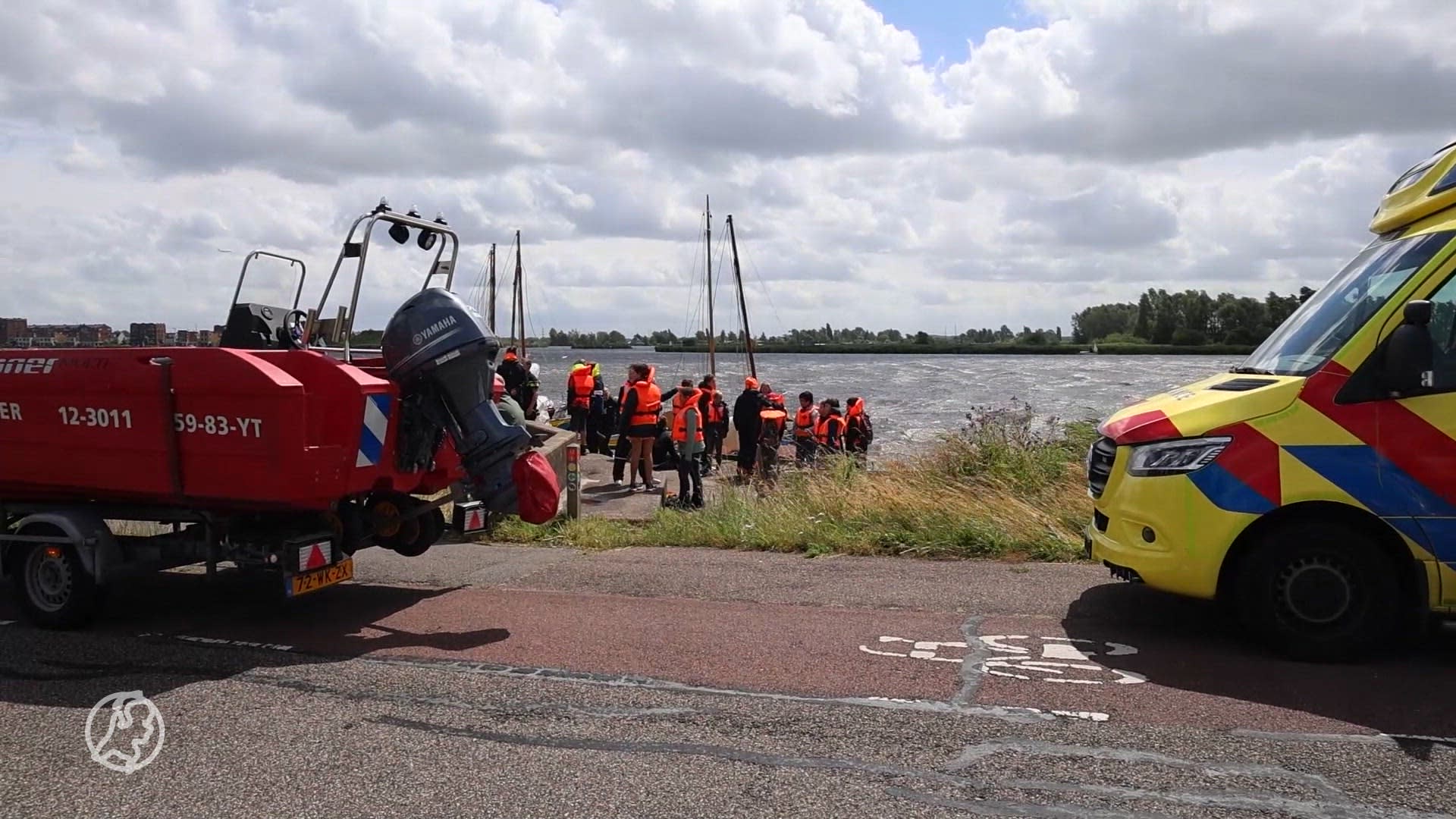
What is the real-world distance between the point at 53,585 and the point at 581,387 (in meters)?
15.4

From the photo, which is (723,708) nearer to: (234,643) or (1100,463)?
(1100,463)

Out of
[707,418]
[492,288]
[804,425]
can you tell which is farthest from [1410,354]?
[492,288]

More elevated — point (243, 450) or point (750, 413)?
point (243, 450)

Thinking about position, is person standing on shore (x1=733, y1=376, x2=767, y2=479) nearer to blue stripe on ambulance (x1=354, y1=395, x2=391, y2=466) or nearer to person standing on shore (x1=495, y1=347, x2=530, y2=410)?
person standing on shore (x1=495, y1=347, x2=530, y2=410)

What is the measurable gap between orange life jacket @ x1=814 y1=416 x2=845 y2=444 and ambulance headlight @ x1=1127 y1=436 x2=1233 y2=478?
432 inches

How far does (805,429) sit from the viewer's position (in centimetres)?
1822

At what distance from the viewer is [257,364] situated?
6.55 m

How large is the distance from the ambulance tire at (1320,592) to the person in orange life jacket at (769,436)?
1025cm

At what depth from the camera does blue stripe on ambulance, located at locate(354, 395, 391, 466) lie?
687 cm

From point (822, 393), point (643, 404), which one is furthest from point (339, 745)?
point (822, 393)

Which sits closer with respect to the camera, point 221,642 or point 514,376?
point 221,642

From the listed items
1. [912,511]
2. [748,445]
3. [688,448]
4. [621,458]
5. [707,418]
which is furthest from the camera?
[707,418]

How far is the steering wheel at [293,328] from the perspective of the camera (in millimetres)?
8094

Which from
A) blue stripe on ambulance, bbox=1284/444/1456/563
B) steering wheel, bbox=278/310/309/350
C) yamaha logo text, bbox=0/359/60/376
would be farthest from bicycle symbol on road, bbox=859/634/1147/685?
yamaha logo text, bbox=0/359/60/376
